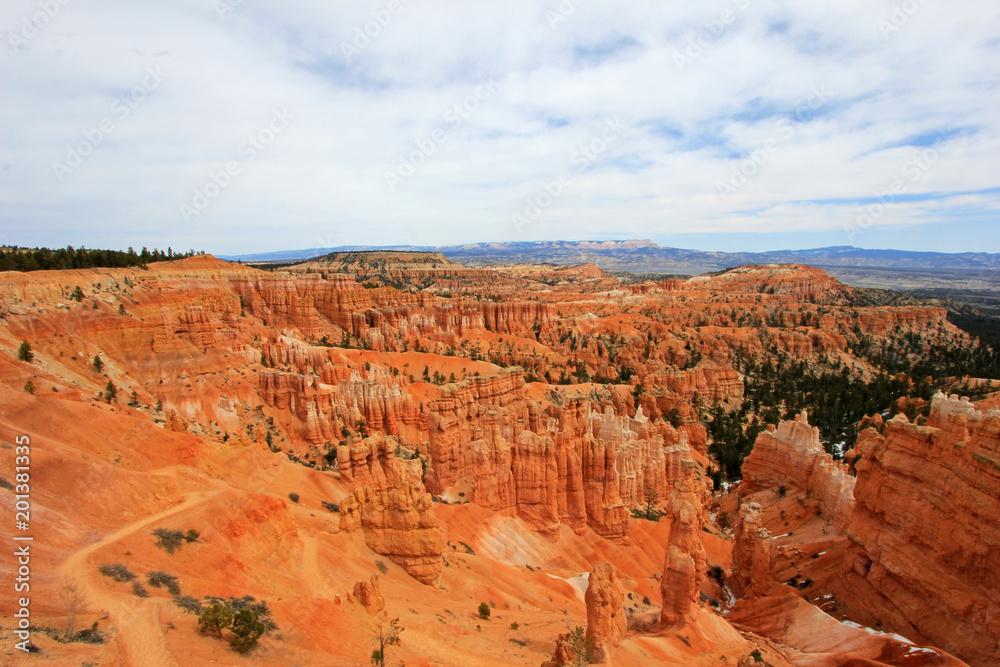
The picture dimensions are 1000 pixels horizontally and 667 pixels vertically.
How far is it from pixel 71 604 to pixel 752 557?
78.2ft

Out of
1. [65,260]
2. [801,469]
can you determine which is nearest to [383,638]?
[801,469]

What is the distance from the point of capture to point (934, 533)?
1730cm

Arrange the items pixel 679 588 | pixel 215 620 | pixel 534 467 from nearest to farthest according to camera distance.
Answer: pixel 215 620 < pixel 679 588 < pixel 534 467

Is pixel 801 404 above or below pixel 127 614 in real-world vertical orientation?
below

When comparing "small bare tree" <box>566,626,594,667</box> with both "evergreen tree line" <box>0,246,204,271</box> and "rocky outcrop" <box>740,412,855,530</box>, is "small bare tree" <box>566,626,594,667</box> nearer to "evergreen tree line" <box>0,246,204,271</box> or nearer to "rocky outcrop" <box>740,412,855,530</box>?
"rocky outcrop" <box>740,412,855,530</box>

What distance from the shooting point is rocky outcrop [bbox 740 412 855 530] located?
26.5m

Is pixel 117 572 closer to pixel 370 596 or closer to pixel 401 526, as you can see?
pixel 370 596

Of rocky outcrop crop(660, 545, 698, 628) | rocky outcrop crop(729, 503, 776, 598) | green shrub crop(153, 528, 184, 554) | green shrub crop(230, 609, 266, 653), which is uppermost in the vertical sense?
green shrub crop(153, 528, 184, 554)

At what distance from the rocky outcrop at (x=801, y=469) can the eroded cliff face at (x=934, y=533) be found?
19.4 feet

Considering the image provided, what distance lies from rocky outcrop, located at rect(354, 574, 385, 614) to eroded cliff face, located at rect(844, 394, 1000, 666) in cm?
1744

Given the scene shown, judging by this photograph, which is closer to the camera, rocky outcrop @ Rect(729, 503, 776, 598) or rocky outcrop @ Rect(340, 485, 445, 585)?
rocky outcrop @ Rect(340, 485, 445, 585)

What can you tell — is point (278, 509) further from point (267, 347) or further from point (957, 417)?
point (267, 347)

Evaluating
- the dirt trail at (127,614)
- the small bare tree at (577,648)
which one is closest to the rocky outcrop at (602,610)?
the small bare tree at (577,648)

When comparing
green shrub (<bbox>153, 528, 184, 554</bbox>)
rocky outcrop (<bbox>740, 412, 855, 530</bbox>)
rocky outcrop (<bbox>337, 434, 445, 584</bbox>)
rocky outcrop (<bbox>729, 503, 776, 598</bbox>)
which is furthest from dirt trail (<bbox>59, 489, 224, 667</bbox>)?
rocky outcrop (<bbox>740, 412, 855, 530</bbox>)
